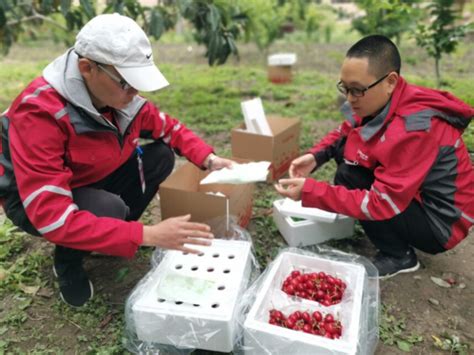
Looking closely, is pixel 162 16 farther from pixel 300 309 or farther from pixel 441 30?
pixel 300 309

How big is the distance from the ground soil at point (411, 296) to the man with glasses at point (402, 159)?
0.22 meters

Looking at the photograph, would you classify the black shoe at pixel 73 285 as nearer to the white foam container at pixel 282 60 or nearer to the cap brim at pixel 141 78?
the cap brim at pixel 141 78

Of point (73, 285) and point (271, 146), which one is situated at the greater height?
point (271, 146)

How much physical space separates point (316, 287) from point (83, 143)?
112cm

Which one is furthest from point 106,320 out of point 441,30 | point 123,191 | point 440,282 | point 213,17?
point 441,30

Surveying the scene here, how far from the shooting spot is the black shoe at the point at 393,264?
200 cm

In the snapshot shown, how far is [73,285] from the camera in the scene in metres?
1.89

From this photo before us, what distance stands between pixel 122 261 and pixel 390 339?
136 centimetres

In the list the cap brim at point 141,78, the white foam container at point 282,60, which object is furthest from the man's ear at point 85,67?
the white foam container at point 282,60

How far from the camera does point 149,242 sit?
57.6 inches

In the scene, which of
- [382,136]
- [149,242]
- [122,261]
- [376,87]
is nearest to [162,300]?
[149,242]

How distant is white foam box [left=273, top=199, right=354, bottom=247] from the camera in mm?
2191

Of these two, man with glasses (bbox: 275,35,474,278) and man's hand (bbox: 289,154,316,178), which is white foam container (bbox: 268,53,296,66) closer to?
man's hand (bbox: 289,154,316,178)

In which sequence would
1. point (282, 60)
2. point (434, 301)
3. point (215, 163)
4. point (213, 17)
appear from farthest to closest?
point (282, 60) < point (213, 17) < point (215, 163) < point (434, 301)
